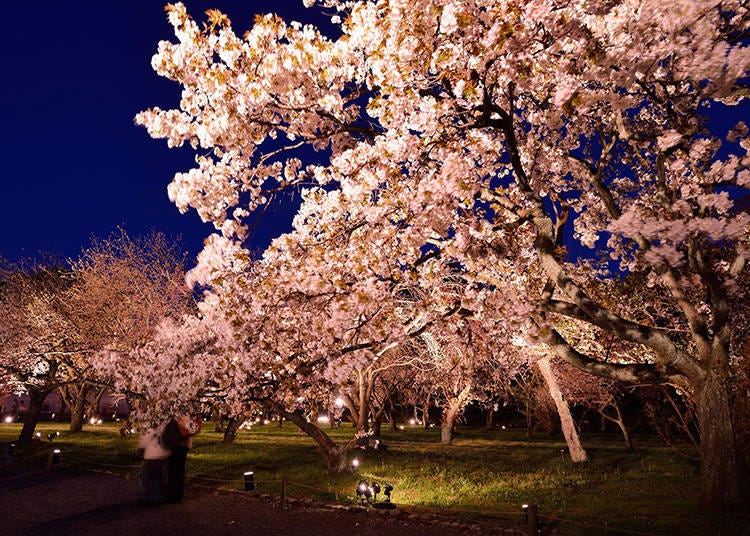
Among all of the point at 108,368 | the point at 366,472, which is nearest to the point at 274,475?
the point at 366,472

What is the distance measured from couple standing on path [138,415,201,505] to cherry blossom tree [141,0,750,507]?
579cm

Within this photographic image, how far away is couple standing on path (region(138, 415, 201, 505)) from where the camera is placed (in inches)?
481

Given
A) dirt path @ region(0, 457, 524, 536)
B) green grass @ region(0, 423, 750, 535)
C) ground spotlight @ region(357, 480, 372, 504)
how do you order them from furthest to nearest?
ground spotlight @ region(357, 480, 372, 504)
green grass @ region(0, 423, 750, 535)
dirt path @ region(0, 457, 524, 536)

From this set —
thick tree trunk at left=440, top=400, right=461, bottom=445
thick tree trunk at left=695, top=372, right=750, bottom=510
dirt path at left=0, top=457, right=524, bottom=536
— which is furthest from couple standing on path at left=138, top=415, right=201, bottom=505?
thick tree trunk at left=440, top=400, right=461, bottom=445

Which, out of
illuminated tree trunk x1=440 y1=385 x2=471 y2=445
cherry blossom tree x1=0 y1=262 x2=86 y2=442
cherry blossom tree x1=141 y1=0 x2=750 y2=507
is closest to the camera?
cherry blossom tree x1=141 y1=0 x2=750 y2=507

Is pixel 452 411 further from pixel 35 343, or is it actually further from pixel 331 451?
pixel 35 343

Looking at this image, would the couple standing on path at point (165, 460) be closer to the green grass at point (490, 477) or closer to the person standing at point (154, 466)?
the person standing at point (154, 466)

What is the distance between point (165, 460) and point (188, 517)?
5.77ft

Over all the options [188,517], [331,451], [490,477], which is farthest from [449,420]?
[188,517]

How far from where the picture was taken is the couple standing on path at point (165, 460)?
1223 centimetres

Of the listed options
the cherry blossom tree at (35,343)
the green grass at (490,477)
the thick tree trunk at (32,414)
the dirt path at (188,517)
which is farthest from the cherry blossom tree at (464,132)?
the thick tree trunk at (32,414)

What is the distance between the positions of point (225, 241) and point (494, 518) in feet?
26.0

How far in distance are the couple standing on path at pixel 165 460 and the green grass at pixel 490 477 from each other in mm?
1326

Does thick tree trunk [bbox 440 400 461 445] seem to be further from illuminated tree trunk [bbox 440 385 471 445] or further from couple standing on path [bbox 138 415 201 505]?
couple standing on path [bbox 138 415 201 505]
